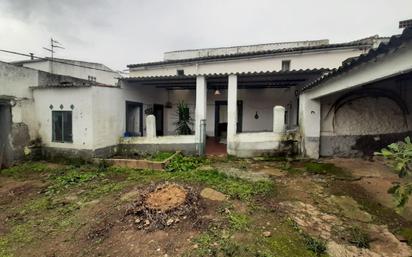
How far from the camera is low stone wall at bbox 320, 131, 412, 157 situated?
894 centimetres

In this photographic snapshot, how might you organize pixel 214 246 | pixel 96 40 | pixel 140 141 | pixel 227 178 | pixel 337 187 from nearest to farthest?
pixel 214 246 < pixel 337 187 < pixel 227 178 < pixel 140 141 < pixel 96 40

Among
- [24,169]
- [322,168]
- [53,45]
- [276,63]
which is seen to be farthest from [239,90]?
[53,45]

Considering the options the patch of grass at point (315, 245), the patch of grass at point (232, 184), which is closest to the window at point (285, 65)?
the patch of grass at point (232, 184)

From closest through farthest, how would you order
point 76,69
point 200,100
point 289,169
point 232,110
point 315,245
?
point 315,245 < point 289,169 < point 232,110 < point 200,100 < point 76,69

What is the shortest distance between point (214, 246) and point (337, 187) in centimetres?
426

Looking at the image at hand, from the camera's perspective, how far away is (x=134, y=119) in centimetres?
1146

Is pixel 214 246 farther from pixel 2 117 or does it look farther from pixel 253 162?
pixel 2 117

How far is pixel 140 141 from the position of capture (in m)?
9.89

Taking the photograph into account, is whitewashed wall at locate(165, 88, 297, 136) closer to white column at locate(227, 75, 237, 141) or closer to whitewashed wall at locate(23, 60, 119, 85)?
white column at locate(227, 75, 237, 141)

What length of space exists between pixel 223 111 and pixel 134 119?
536cm

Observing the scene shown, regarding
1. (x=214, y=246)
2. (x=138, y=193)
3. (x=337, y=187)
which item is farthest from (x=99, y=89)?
(x=337, y=187)

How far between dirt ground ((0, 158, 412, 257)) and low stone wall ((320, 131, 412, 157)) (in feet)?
5.70

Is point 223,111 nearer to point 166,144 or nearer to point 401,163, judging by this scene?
point 166,144

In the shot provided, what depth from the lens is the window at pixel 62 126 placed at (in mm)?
9141
